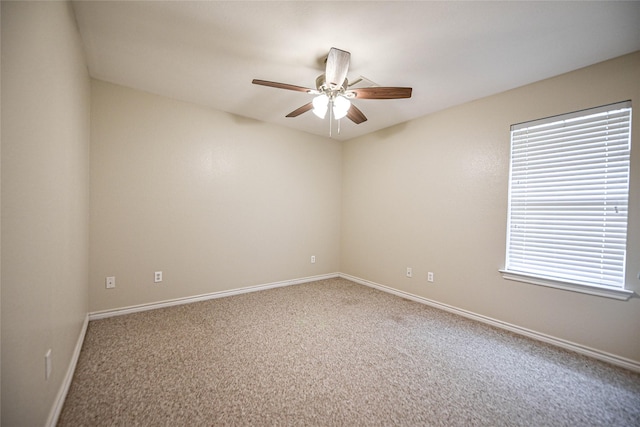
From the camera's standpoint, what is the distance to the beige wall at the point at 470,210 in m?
1.99

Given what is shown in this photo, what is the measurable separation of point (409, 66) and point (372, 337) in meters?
2.51

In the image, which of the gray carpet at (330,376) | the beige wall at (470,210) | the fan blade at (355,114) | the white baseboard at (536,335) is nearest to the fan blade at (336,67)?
the fan blade at (355,114)

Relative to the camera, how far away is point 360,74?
235cm

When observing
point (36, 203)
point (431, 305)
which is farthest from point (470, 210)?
point (36, 203)

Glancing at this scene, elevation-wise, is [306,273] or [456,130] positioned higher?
[456,130]

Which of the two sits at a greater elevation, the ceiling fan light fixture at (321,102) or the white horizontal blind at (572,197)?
the ceiling fan light fixture at (321,102)

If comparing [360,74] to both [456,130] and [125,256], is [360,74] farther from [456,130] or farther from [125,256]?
[125,256]

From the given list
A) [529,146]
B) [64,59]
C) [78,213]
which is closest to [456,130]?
[529,146]

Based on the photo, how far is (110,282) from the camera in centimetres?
260

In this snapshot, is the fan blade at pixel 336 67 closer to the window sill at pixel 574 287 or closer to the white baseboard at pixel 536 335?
the window sill at pixel 574 287

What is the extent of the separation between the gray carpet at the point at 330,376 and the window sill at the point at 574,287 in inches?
21.3

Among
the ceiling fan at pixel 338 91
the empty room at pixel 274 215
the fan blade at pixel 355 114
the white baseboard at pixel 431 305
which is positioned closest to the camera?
the empty room at pixel 274 215

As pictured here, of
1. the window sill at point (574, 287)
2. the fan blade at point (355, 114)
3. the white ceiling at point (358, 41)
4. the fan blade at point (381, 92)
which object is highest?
the white ceiling at point (358, 41)

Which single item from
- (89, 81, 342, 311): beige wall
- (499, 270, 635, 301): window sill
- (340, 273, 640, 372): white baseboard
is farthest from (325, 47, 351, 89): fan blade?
(340, 273, 640, 372): white baseboard
